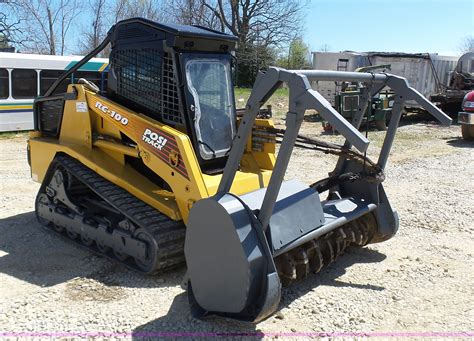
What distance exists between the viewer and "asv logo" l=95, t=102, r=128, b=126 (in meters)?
4.70

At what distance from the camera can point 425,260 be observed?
4.91 m

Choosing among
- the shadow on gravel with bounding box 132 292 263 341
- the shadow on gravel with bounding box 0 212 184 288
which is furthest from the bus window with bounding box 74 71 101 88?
the shadow on gravel with bounding box 132 292 263 341

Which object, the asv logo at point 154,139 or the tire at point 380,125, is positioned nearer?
the asv logo at point 154,139

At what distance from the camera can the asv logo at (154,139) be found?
14.1 ft

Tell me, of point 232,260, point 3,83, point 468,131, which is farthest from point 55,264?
point 468,131

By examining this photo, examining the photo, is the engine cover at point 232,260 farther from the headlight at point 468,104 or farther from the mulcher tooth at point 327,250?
the headlight at point 468,104

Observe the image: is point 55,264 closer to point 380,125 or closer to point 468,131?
point 468,131

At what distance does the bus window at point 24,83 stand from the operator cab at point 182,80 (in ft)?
33.0

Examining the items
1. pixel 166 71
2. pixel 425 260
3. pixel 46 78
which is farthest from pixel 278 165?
pixel 46 78

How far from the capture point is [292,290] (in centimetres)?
416

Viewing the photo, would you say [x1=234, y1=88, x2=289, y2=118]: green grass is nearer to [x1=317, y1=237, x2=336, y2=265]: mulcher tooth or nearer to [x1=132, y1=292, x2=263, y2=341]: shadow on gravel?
[x1=317, y1=237, x2=336, y2=265]: mulcher tooth

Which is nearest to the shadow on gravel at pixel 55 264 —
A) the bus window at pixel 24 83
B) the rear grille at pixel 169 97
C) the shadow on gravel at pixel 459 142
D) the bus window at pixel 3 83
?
the rear grille at pixel 169 97

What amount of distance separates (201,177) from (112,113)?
1.28 meters

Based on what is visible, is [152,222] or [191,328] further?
[152,222]
